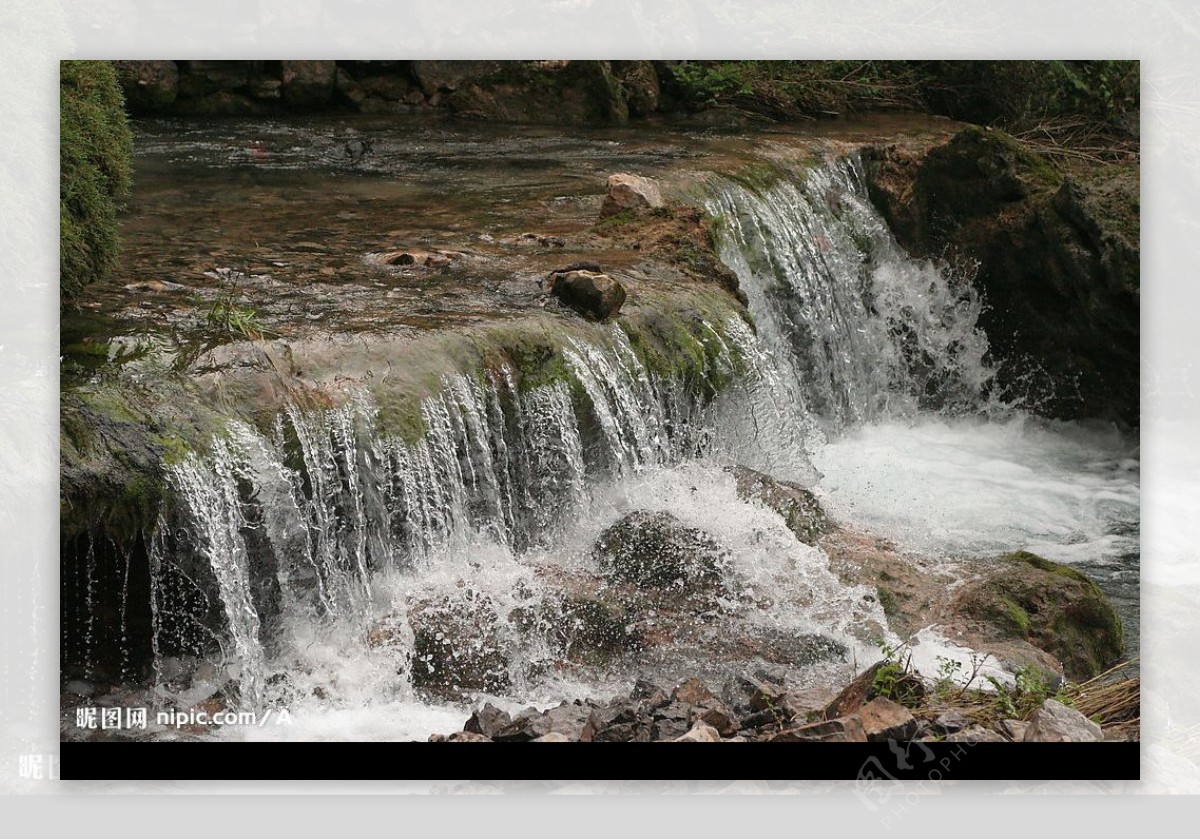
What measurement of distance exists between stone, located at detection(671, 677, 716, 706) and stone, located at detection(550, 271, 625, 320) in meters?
1.82

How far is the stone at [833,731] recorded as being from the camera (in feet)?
16.5

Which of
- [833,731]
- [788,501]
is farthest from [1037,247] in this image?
[833,731]

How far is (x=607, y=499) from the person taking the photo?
248 inches

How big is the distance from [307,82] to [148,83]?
1.05 m

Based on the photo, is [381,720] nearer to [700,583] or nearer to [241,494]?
[241,494]

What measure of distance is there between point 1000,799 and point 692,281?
118 inches

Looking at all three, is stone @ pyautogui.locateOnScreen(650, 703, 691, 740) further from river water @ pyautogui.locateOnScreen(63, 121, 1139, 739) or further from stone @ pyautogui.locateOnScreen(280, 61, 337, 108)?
stone @ pyautogui.locateOnScreen(280, 61, 337, 108)

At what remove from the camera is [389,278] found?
21.9ft

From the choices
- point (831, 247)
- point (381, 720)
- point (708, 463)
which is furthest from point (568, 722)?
point (831, 247)

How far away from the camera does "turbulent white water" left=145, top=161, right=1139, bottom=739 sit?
5363 mm

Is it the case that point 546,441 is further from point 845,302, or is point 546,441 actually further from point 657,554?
point 845,302

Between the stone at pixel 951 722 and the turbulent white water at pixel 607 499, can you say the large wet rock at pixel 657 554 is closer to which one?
the turbulent white water at pixel 607 499

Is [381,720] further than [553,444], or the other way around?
[553,444]

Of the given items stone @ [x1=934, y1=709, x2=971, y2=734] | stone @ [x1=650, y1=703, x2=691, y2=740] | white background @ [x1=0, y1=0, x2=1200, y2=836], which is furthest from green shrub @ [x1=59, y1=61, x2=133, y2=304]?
stone @ [x1=934, y1=709, x2=971, y2=734]
